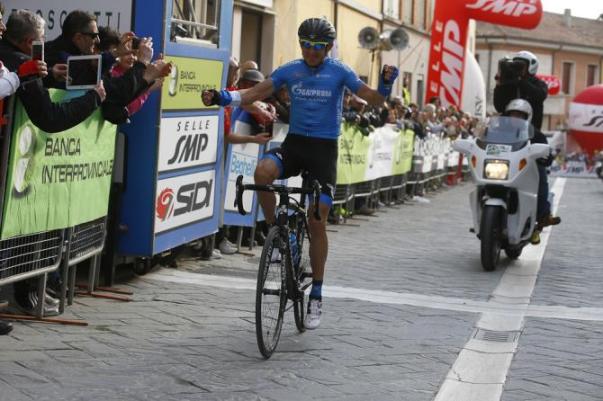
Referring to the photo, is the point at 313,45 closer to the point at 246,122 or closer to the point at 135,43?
the point at 135,43

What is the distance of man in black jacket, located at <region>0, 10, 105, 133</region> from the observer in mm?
6355

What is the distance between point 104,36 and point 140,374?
3112 mm

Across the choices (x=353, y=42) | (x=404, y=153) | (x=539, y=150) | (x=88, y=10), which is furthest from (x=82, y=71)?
(x=353, y=42)

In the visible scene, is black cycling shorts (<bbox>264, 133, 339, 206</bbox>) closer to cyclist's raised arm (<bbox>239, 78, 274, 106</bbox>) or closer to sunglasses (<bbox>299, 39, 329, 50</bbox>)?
cyclist's raised arm (<bbox>239, 78, 274, 106</bbox>)

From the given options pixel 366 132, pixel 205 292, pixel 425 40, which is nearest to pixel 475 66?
pixel 425 40

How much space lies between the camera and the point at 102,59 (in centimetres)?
766

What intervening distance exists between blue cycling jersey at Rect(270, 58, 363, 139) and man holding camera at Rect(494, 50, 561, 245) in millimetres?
4746

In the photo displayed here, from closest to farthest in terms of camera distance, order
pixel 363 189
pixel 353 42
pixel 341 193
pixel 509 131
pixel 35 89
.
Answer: pixel 35 89 < pixel 509 131 < pixel 341 193 < pixel 363 189 < pixel 353 42

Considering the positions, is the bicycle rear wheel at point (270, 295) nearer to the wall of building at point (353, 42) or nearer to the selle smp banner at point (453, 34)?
the selle smp banner at point (453, 34)

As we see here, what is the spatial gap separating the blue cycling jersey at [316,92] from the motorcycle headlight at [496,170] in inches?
164

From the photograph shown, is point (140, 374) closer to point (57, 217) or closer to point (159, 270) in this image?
point (57, 217)

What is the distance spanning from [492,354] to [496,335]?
724 millimetres

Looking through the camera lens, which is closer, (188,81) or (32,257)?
(32,257)

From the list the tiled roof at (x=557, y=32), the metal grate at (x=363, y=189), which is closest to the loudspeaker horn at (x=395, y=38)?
the metal grate at (x=363, y=189)
